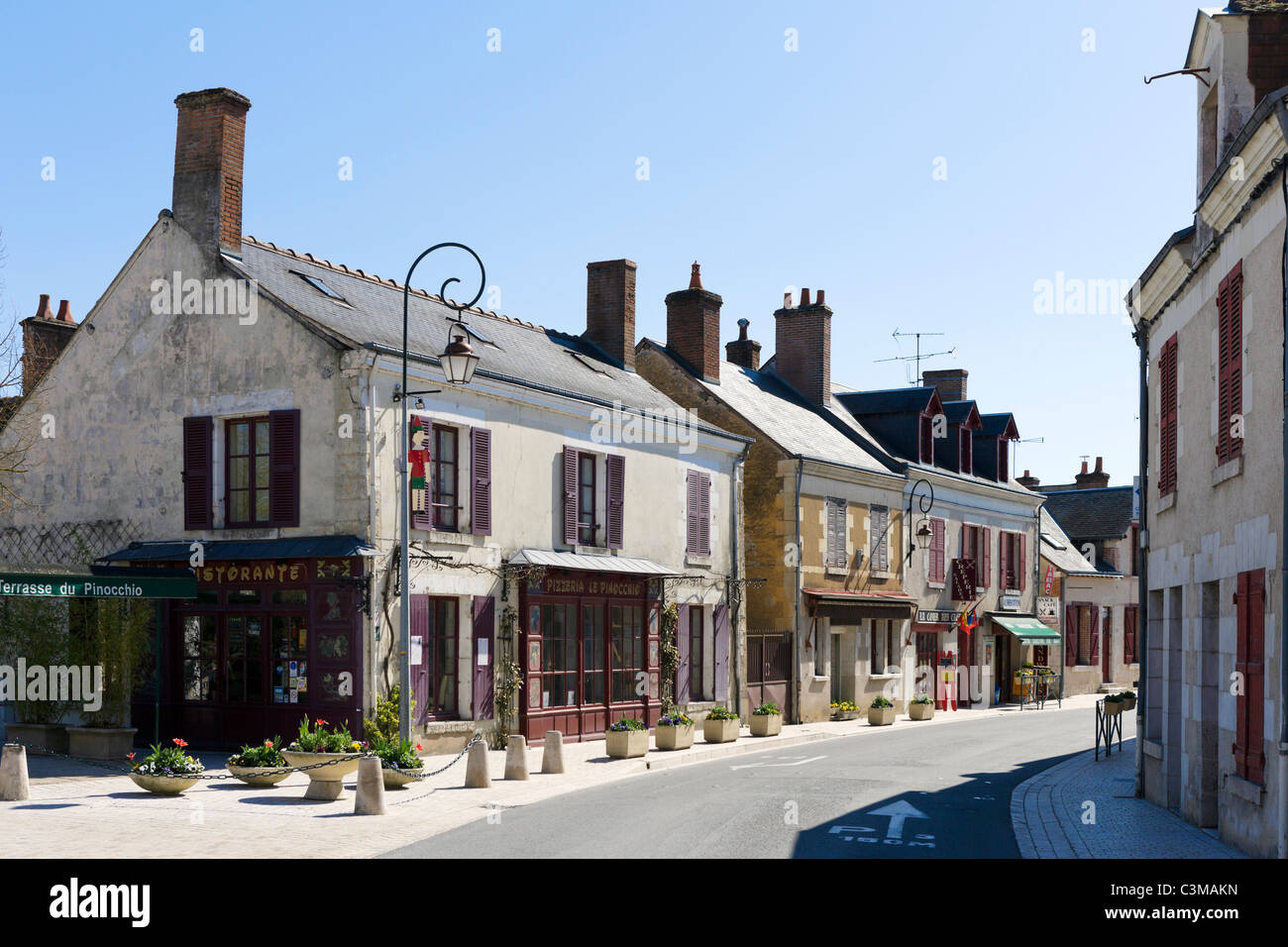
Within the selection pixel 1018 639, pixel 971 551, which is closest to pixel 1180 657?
pixel 971 551

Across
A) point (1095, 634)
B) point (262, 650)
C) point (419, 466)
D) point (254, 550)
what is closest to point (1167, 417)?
point (419, 466)

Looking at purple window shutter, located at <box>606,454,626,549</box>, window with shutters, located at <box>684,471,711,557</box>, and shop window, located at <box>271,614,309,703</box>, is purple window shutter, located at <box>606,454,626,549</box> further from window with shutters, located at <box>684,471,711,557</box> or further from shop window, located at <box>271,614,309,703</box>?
shop window, located at <box>271,614,309,703</box>

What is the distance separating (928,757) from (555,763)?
6188 mm

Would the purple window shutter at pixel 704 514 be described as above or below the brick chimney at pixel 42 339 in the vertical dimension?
below

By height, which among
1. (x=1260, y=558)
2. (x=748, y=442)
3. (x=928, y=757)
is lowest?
(x=928, y=757)

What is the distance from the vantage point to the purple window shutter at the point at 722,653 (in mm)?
27109

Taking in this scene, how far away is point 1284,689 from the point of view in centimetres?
988

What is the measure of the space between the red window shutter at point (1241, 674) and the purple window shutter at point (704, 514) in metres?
15.5

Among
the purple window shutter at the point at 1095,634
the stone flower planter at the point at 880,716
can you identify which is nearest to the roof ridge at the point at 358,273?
the stone flower planter at the point at 880,716

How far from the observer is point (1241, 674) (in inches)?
451

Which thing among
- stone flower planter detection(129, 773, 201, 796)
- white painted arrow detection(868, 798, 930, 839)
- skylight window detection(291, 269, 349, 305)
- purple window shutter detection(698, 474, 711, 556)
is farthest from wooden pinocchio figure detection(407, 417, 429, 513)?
purple window shutter detection(698, 474, 711, 556)

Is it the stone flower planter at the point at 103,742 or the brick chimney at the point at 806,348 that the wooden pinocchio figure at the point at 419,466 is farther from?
the brick chimney at the point at 806,348
